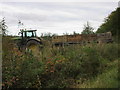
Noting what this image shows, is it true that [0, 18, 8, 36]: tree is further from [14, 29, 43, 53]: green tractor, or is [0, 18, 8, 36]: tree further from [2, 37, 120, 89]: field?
[14, 29, 43, 53]: green tractor

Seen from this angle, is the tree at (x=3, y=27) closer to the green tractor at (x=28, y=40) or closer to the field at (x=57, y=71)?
the field at (x=57, y=71)

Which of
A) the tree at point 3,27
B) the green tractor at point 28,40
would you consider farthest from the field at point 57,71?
the green tractor at point 28,40

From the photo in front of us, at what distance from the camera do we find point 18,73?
5.11 m

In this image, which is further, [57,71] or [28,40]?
[28,40]

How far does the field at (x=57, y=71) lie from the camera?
4988 millimetres

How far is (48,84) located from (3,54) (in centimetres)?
147

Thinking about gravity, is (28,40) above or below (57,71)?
above

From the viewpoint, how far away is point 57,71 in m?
5.62

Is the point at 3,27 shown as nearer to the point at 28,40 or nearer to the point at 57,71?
the point at 57,71

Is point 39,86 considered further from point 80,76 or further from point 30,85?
point 80,76

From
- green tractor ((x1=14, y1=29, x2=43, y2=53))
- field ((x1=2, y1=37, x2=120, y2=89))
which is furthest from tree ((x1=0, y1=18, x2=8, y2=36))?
green tractor ((x1=14, y1=29, x2=43, y2=53))

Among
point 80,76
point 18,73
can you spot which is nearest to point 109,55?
point 80,76

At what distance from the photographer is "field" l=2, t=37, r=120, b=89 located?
16.4ft

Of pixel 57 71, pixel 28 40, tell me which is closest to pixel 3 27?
pixel 57 71
